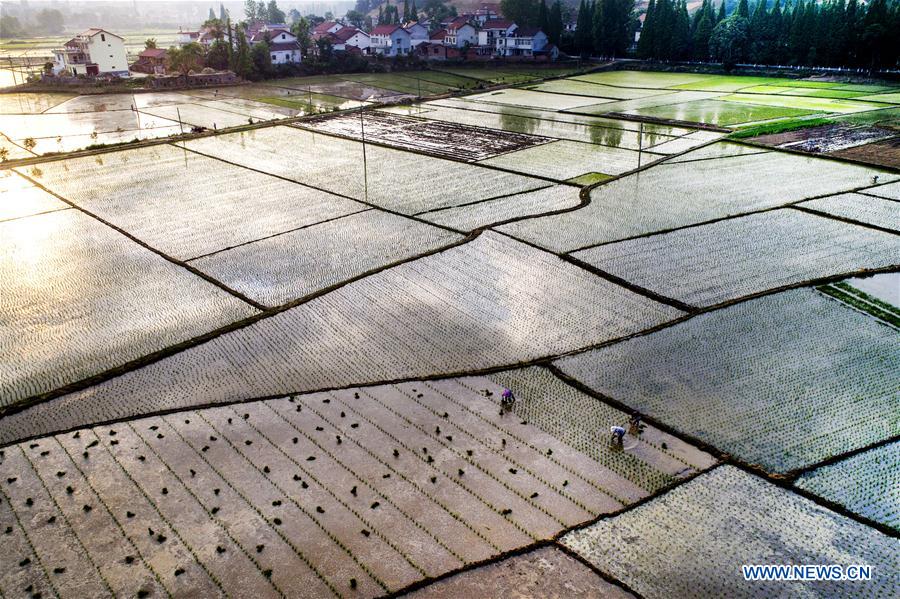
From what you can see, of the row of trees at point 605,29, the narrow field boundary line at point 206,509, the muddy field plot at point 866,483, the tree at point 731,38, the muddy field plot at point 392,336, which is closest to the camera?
the narrow field boundary line at point 206,509

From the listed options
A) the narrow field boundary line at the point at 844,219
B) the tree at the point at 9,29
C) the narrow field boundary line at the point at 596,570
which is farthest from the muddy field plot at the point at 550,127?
the tree at the point at 9,29

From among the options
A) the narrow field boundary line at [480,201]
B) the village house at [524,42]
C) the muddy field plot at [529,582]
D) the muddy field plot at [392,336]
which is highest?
the village house at [524,42]

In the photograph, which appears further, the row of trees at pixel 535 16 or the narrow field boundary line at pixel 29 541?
the row of trees at pixel 535 16

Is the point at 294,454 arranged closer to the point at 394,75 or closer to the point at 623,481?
the point at 623,481

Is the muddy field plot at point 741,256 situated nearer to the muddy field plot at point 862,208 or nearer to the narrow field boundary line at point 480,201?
the muddy field plot at point 862,208

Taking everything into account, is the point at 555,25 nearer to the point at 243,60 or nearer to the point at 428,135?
the point at 243,60

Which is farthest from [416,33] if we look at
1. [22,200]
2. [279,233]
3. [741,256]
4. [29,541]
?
[29,541]
